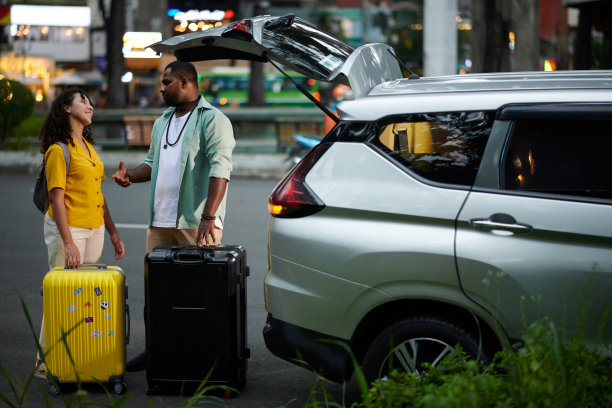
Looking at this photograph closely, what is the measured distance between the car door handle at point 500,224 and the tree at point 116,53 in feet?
102

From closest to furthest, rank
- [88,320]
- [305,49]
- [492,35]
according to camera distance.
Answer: [305,49] < [88,320] < [492,35]

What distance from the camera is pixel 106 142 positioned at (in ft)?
75.6

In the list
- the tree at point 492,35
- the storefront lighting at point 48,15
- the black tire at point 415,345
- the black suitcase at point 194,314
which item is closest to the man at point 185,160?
the black suitcase at point 194,314

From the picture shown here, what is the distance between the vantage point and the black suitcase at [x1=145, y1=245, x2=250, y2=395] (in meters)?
5.00

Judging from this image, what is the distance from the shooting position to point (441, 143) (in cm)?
434

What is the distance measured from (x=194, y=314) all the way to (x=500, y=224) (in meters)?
1.88

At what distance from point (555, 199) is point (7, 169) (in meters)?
16.9

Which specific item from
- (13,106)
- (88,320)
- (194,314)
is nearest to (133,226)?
(88,320)

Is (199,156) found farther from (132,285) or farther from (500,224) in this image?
(132,285)

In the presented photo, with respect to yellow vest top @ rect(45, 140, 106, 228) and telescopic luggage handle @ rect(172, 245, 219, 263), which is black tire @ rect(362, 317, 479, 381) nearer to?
telescopic luggage handle @ rect(172, 245, 219, 263)

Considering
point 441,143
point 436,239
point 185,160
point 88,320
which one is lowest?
point 88,320

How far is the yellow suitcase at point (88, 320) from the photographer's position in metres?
5.14

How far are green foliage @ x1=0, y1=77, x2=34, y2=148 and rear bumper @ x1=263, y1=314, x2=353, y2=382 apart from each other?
15654 millimetres

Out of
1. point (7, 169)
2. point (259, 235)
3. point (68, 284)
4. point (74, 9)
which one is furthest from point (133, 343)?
point (74, 9)
